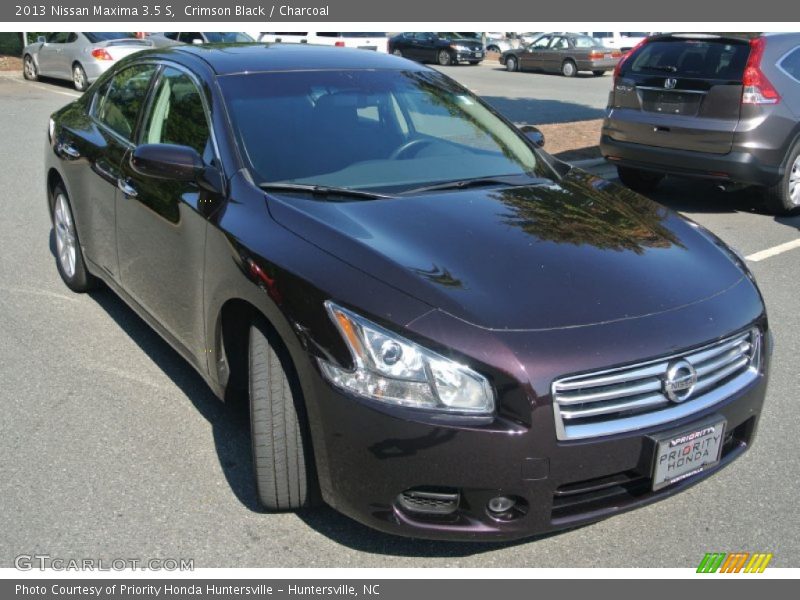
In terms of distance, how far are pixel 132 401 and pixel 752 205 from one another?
270 inches

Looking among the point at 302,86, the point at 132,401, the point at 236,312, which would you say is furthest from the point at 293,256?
the point at 132,401

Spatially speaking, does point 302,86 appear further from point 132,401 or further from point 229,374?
point 132,401

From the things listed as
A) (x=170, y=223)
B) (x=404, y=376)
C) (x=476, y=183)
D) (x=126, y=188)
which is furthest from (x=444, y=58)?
(x=404, y=376)

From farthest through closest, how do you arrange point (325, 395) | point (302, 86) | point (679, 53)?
1. point (679, 53)
2. point (302, 86)
3. point (325, 395)

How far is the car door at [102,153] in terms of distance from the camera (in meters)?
4.74

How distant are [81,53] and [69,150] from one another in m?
14.4

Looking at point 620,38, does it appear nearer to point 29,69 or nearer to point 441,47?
point 441,47

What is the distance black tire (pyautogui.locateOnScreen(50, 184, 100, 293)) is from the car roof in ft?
4.59

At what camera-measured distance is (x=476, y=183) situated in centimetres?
405

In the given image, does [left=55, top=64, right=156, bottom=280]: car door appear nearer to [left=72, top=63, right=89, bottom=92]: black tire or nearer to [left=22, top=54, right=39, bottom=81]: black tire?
[left=72, top=63, right=89, bottom=92]: black tire

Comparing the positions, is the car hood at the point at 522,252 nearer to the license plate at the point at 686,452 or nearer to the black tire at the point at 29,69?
the license plate at the point at 686,452

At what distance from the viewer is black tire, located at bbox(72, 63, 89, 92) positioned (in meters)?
18.5

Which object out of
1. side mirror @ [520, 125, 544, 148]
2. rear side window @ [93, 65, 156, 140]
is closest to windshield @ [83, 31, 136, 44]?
rear side window @ [93, 65, 156, 140]

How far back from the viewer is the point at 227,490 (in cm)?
362
